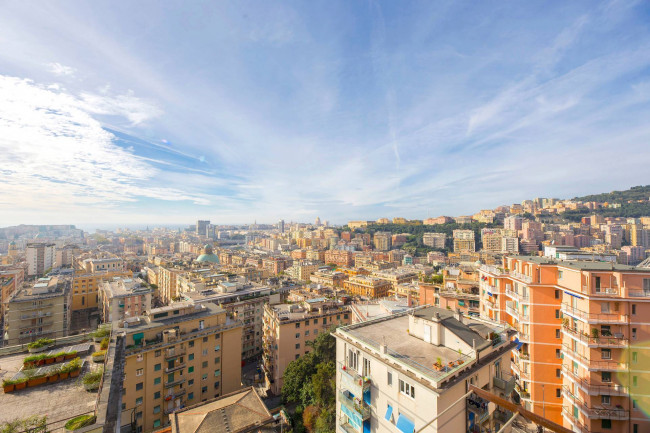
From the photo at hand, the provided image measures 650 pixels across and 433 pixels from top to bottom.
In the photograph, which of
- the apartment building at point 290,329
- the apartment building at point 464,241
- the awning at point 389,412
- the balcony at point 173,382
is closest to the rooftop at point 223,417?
the balcony at point 173,382

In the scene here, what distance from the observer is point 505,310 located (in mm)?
18484

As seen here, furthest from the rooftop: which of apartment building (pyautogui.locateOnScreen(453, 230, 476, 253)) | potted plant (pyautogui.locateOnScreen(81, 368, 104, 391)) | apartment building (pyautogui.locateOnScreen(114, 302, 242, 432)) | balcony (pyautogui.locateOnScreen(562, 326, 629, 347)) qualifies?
apartment building (pyautogui.locateOnScreen(453, 230, 476, 253))

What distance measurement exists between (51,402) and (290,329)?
16.1 meters

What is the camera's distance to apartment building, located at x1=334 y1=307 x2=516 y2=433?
342 inches

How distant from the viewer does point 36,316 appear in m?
31.1

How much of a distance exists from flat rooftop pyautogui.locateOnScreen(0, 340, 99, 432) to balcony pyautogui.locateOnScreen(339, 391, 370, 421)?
31.0 feet

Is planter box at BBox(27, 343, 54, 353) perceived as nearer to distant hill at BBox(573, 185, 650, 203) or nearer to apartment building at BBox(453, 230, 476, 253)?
apartment building at BBox(453, 230, 476, 253)

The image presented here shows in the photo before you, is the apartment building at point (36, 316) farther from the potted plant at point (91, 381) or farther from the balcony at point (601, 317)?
the balcony at point (601, 317)

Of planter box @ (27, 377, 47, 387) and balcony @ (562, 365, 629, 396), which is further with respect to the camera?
balcony @ (562, 365, 629, 396)

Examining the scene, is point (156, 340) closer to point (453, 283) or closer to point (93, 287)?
point (453, 283)

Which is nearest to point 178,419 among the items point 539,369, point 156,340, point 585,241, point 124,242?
point 156,340

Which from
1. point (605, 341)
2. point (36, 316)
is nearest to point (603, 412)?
point (605, 341)

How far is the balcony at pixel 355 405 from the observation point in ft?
34.6

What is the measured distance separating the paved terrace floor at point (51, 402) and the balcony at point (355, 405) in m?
9.40
